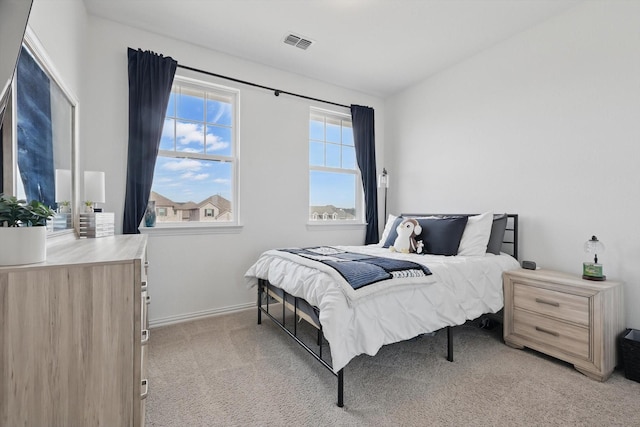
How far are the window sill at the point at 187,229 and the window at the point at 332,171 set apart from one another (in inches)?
41.7

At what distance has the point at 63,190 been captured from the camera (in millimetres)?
1885

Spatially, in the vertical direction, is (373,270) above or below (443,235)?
below

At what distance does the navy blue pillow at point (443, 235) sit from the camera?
9.07 ft

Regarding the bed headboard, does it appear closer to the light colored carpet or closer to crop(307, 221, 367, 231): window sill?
the light colored carpet

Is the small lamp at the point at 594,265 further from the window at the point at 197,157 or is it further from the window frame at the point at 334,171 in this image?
the window at the point at 197,157

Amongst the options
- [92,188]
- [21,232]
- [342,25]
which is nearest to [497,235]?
[342,25]

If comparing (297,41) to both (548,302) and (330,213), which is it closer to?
(330,213)

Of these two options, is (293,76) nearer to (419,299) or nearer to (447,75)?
(447,75)

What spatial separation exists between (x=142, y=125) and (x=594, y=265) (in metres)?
3.87

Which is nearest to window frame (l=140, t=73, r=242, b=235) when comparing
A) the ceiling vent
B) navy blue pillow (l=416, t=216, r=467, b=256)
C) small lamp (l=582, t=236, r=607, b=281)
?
the ceiling vent

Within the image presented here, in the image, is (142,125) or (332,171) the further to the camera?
(332,171)

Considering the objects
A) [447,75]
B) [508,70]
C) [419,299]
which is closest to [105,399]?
[419,299]

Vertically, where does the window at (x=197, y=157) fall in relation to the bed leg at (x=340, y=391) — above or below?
above

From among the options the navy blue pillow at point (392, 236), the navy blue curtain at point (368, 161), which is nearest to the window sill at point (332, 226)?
the navy blue curtain at point (368, 161)
